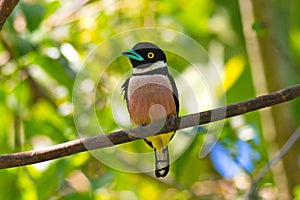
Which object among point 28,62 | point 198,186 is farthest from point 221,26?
A: point 28,62

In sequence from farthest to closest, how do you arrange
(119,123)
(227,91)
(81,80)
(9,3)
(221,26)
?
(221,26), (227,91), (81,80), (119,123), (9,3)

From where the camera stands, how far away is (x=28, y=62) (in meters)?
3.99

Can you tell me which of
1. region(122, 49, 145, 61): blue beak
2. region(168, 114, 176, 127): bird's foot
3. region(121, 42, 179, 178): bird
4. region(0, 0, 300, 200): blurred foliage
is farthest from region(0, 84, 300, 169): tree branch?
region(0, 0, 300, 200): blurred foliage

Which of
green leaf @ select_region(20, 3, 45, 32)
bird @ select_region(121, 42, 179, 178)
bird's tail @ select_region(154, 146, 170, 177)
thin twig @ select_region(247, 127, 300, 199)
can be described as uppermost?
green leaf @ select_region(20, 3, 45, 32)

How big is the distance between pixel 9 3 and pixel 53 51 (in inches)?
63.5

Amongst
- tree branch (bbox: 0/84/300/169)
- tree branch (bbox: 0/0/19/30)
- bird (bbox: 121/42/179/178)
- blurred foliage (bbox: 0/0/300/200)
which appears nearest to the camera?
tree branch (bbox: 0/84/300/169)

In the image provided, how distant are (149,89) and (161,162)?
0.34 meters

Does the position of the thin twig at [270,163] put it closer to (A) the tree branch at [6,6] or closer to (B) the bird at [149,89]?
(B) the bird at [149,89]

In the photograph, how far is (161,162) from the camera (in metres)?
3.19

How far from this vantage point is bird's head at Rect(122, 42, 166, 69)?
10.0 feet

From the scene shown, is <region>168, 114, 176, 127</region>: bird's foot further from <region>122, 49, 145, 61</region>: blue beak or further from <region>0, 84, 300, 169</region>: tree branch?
<region>122, 49, 145, 61</region>: blue beak

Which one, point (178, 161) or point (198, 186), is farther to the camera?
point (198, 186)

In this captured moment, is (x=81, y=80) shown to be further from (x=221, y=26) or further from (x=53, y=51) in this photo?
(x=221, y=26)

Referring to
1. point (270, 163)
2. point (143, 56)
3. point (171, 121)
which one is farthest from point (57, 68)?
point (171, 121)
